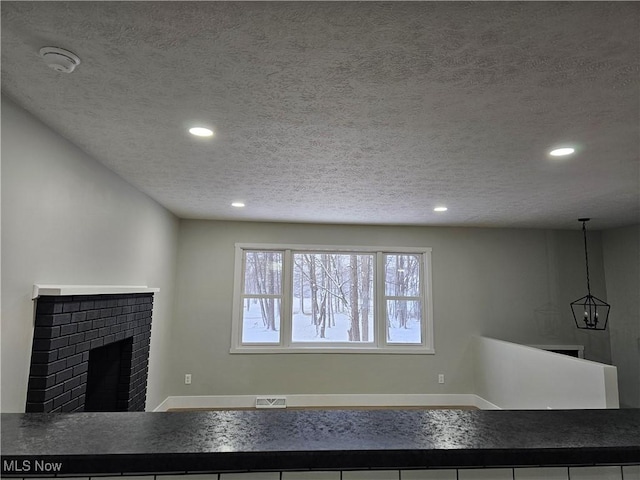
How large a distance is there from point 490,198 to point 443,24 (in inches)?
114

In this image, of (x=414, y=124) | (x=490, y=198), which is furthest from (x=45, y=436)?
(x=490, y=198)

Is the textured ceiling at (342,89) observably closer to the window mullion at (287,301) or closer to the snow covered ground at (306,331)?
the window mullion at (287,301)

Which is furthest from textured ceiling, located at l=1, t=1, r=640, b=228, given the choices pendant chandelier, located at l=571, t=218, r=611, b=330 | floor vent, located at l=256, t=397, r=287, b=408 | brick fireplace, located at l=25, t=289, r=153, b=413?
floor vent, located at l=256, t=397, r=287, b=408

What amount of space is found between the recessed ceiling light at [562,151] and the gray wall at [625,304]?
3.87 metres

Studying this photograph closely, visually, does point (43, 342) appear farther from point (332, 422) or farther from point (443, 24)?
point (443, 24)

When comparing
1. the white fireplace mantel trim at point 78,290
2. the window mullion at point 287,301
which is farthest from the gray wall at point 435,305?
the white fireplace mantel trim at point 78,290

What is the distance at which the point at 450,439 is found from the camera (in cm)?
88

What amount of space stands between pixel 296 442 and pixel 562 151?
2581mm

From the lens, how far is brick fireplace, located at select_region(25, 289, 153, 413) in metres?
2.22

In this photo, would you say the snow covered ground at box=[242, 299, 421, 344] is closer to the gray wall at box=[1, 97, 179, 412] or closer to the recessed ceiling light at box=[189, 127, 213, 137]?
the gray wall at box=[1, 97, 179, 412]

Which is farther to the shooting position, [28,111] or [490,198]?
[490,198]

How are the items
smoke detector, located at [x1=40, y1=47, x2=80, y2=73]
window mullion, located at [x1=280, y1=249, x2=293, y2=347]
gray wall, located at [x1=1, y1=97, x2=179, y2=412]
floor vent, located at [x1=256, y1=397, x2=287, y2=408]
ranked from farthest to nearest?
window mullion, located at [x1=280, y1=249, x2=293, y2=347], floor vent, located at [x1=256, y1=397, x2=287, y2=408], gray wall, located at [x1=1, y1=97, x2=179, y2=412], smoke detector, located at [x1=40, y1=47, x2=80, y2=73]

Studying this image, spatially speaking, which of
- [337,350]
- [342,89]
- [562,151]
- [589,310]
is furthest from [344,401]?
[342,89]

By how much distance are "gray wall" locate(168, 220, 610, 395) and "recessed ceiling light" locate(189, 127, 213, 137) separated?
323 cm
